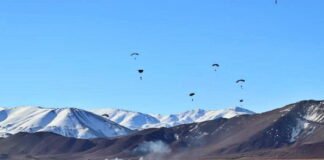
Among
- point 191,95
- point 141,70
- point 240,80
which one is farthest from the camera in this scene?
point 191,95

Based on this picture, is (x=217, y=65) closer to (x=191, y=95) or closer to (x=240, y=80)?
(x=240, y=80)

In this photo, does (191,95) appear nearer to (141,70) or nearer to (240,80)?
(240,80)

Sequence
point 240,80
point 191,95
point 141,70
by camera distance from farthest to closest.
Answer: point 191,95 < point 240,80 < point 141,70

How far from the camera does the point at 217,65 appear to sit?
174 m

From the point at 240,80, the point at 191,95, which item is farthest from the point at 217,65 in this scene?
the point at 191,95

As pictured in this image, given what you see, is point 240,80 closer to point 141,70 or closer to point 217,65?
point 217,65

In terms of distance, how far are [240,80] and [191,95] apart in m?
18.8

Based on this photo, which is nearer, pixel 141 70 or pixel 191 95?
pixel 141 70

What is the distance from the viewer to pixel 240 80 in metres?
183

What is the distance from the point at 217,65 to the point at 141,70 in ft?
62.5

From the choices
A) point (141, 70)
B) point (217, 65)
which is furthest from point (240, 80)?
point (141, 70)

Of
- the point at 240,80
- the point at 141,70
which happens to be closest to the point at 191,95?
the point at 240,80

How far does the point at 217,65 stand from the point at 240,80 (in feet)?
39.9

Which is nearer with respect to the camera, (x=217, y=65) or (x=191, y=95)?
(x=217, y=65)
